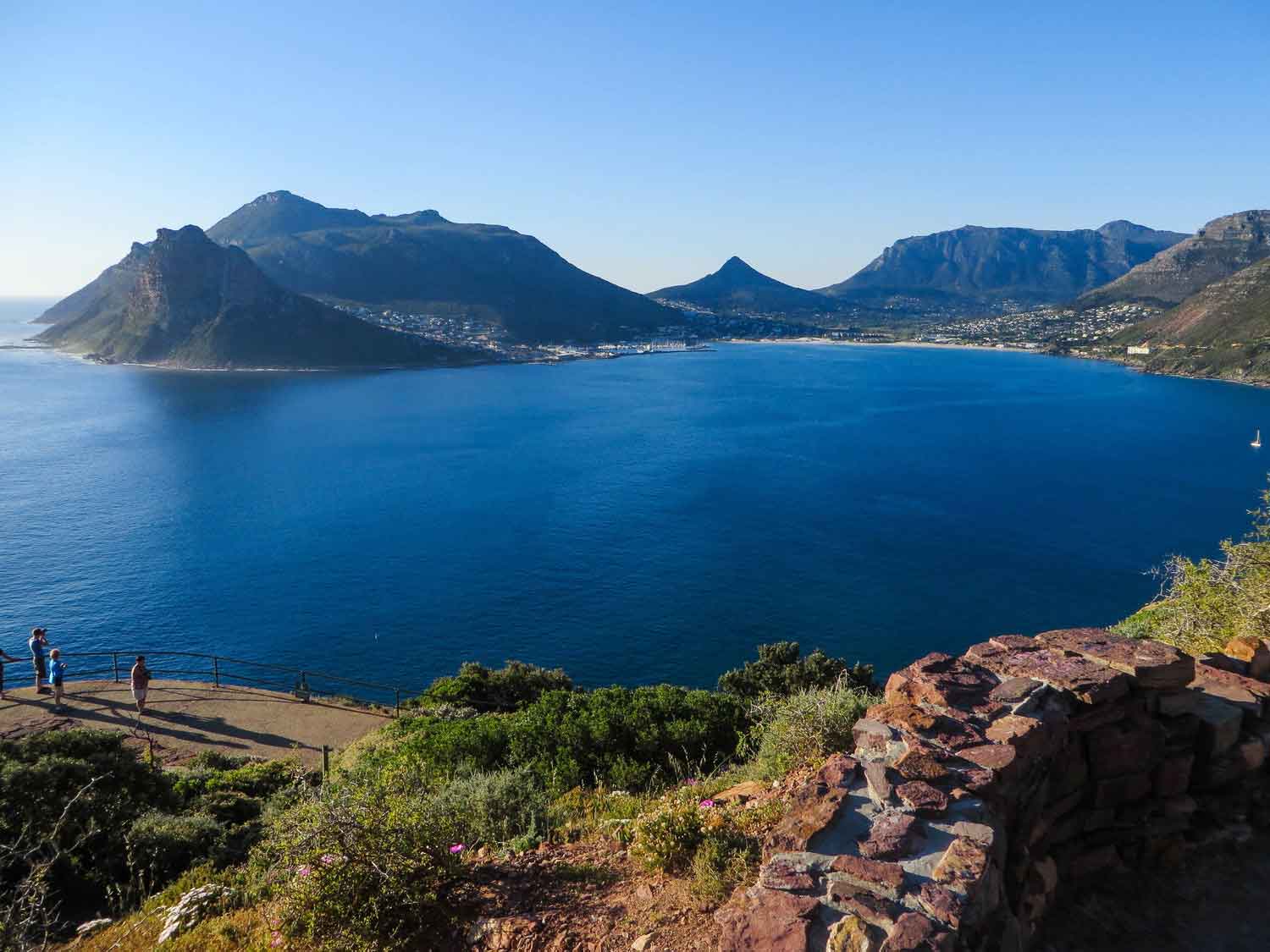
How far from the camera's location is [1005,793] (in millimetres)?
5055

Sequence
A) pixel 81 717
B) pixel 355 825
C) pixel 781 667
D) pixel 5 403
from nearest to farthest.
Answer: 1. pixel 355 825
2. pixel 81 717
3. pixel 781 667
4. pixel 5 403

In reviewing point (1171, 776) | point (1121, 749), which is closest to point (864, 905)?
point (1121, 749)

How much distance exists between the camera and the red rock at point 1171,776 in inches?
237

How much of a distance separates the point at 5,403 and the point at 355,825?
13770 centimetres

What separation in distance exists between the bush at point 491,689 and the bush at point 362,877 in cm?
1145

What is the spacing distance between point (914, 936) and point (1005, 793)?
5.89 ft

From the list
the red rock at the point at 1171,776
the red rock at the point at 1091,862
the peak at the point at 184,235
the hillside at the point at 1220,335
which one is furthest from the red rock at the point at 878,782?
the peak at the point at 184,235

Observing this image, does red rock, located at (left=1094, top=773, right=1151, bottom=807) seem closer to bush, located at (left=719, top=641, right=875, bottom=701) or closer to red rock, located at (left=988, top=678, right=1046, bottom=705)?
red rock, located at (left=988, top=678, right=1046, bottom=705)

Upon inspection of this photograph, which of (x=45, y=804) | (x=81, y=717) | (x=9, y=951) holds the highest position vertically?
(x=9, y=951)

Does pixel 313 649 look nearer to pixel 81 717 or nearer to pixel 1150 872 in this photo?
pixel 81 717

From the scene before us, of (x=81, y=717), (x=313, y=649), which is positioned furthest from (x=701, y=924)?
(x=313, y=649)

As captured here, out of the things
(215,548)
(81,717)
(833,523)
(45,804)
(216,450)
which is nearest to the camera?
(45,804)

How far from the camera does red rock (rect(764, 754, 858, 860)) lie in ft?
14.9

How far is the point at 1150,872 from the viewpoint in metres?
5.94
